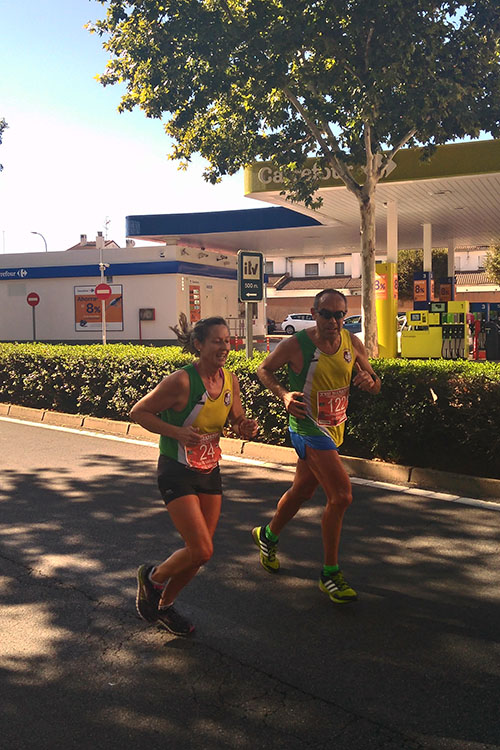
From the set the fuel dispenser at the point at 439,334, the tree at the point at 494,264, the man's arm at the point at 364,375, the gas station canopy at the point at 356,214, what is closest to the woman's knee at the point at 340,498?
the man's arm at the point at 364,375

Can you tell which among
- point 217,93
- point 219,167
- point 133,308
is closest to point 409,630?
point 217,93

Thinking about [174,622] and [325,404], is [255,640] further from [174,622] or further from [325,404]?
[325,404]

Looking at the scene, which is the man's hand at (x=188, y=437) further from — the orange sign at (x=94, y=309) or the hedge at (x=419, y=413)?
the orange sign at (x=94, y=309)

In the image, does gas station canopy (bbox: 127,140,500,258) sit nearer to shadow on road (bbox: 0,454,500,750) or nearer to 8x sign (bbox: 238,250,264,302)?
8x sign (bbox: 238,250,264,302)

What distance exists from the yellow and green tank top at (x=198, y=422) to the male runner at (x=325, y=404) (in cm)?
64

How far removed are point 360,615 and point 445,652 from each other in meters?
0.62

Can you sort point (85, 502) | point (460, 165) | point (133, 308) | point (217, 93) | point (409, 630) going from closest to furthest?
point (409, 630) → point (85, 502) → point (217, 93) → point (460, 165) → point (133, 308)

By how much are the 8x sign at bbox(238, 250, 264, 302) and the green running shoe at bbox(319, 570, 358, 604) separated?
7.05 meters

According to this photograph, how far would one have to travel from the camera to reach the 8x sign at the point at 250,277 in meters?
11.5

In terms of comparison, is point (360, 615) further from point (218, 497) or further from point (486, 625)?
point (218, 497)

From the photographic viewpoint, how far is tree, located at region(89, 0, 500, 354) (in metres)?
13.4

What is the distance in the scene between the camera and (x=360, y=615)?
14.9ft

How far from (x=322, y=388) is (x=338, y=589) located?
3.85ft

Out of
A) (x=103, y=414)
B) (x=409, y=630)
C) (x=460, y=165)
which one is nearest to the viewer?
(x=409, y=630)
